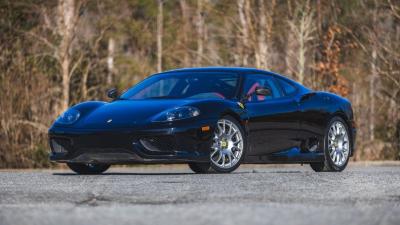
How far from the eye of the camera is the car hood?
11.6 meters

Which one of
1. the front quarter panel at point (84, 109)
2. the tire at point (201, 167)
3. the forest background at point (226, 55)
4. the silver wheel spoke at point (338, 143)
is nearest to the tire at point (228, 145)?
the tire at point (201, 167)

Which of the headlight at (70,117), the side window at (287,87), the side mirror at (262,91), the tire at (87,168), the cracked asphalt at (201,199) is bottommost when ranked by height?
the cracked asphalt at (201,199)

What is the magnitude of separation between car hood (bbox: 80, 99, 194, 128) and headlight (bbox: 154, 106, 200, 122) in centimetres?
8

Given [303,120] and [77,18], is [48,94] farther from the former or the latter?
[303,120]

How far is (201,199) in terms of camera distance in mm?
8430

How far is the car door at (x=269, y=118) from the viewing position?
40.7ft

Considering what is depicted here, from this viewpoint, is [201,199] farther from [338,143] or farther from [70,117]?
[338,143]

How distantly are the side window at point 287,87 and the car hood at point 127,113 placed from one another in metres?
1.78

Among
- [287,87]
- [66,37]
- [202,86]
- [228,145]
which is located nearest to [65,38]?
[66,37]

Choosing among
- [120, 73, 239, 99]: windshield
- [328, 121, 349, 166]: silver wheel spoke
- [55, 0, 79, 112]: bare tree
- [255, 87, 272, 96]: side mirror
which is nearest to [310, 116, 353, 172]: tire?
[328, 121, 349, 166]: silver wheel spoke

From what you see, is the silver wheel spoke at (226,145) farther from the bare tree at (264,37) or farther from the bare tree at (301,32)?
the bare tree at (264,37)

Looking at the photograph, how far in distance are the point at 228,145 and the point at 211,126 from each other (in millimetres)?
372

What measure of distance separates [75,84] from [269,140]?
13932 mm

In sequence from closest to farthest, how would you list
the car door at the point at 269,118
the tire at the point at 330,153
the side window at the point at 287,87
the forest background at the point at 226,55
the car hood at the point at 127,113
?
1. the car hood at the point at 127,113
2. the car door at the point at 269,118
3. the side window at the point at 287,87
4. the tire at the point at 330,153
5. the forest background at the point at 226,55
